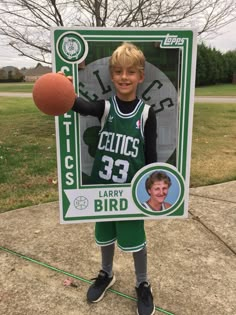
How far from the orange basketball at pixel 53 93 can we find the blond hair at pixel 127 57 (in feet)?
0.93

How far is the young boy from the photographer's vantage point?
1.96 metres

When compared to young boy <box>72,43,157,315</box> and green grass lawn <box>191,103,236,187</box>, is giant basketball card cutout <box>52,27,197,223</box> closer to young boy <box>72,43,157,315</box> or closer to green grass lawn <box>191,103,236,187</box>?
young boy <box>72,43,157,315</box>

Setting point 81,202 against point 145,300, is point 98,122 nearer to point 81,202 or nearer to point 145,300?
point 81,202

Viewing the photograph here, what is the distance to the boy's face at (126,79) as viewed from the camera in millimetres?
1953

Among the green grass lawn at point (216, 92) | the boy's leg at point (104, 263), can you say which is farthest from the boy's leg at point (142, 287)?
the green grass lawn at point (216, 92)

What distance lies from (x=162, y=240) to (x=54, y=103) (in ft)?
5.41

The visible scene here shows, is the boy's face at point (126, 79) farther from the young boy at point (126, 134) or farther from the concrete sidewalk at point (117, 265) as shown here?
the concrete sidewalk at point (117, 265)

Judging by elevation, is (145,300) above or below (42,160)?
below

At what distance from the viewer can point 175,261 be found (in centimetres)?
271

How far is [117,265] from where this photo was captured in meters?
2.69

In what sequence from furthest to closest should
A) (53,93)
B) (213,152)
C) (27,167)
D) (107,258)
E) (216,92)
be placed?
(216,92) → (213,152) → (27,167) → (107,258) → (53,93)

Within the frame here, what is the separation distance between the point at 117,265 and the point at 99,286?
36 centimetres

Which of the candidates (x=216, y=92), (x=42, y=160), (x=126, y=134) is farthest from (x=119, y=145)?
(x=216, y=92)

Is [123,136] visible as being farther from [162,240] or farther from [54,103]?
[162,240]
